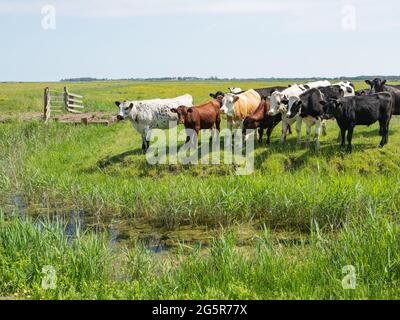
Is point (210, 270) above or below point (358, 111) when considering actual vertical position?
below

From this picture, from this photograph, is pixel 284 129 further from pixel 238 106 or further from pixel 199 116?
pixel 199 116

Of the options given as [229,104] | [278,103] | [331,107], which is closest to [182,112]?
[229,104]

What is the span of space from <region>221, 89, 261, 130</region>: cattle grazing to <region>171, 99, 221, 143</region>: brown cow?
51 cm

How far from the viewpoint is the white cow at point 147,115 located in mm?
16953

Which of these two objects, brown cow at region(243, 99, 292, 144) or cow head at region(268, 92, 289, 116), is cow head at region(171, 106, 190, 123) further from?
cow head at region(268, 92, 289, 116)

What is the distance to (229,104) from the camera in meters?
16.8

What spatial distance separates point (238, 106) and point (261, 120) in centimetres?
103

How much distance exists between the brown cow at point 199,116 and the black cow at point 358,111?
3456 mm

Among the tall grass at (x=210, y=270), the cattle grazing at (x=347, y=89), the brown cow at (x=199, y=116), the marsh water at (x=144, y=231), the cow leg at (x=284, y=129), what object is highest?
→ the cattle grazing at (x=347, y=89)

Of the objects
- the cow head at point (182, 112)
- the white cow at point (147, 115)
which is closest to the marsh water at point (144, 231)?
the white cow at point (147, 115)

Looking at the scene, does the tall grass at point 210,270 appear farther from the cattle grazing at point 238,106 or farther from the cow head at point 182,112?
the cattle grazing at point 238,106
